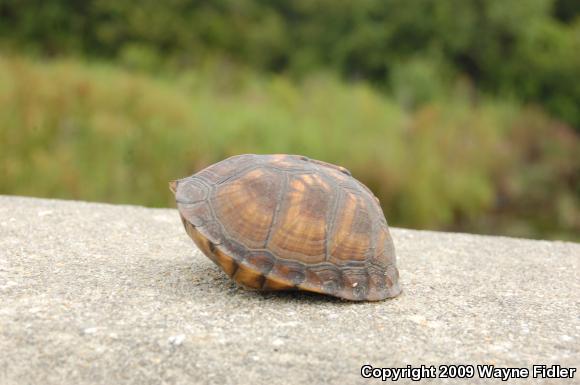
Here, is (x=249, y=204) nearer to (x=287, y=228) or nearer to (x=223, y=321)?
(x=287, y=228)

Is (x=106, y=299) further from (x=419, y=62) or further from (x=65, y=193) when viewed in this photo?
(x=419, y=62)

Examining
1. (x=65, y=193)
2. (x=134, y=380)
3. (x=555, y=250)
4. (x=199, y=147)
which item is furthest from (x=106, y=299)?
(x=199, y=147)

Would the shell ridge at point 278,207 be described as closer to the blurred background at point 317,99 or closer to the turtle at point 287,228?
the turtle at point 287,228

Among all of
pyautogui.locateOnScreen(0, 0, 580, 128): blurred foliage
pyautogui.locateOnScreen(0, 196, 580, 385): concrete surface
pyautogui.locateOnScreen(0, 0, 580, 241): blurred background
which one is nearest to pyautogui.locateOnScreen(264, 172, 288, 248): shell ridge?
pyautogui.locateOnScreen(0, 196, 580, 385): concrete surface

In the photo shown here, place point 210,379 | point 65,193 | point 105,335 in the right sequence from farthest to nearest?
point 65,193, point 105,335, point 210,379

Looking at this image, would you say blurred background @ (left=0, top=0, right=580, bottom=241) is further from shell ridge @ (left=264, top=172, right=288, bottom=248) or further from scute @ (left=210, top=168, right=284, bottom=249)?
shell ridge @ (left=264, top=172, right=288, bottom=248)

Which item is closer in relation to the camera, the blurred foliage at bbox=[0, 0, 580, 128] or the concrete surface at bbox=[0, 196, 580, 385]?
the concrete surface at bbox=[0, 196, 580, 385]

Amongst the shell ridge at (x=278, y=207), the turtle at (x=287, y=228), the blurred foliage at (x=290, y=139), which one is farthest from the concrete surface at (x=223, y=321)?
the blurred foliage at (x=290, y=139)
